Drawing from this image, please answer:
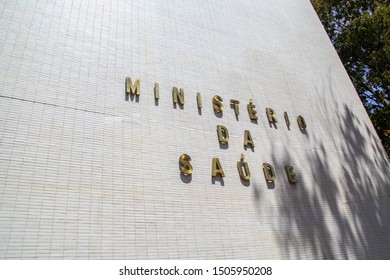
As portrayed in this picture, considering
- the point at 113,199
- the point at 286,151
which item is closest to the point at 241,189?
the point at 286,151

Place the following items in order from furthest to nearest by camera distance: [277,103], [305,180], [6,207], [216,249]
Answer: [277,103], [305,180], [216,249], [6,207]

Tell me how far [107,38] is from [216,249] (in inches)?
133

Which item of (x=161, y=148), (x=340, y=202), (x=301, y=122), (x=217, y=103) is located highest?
(x=217, y=103)

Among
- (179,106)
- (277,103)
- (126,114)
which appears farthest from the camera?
(277,103)

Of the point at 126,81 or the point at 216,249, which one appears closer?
the point at 216,249

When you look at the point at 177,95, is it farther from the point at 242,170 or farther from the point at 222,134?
the point at 242,170

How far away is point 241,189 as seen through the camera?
12.7ft

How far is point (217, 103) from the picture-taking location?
14.7 ft

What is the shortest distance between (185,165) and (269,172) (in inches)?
57.8

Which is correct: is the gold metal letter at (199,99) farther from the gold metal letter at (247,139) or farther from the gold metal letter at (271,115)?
the gold metal letter at (271,115)

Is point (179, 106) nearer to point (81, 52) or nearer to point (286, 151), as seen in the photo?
point (81, 52)

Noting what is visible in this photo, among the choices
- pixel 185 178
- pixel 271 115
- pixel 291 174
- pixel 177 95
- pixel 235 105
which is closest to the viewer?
pixel 185 178

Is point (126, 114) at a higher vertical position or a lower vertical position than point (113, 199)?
higher

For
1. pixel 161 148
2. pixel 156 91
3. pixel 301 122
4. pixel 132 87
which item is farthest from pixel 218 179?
pixel 301 122
